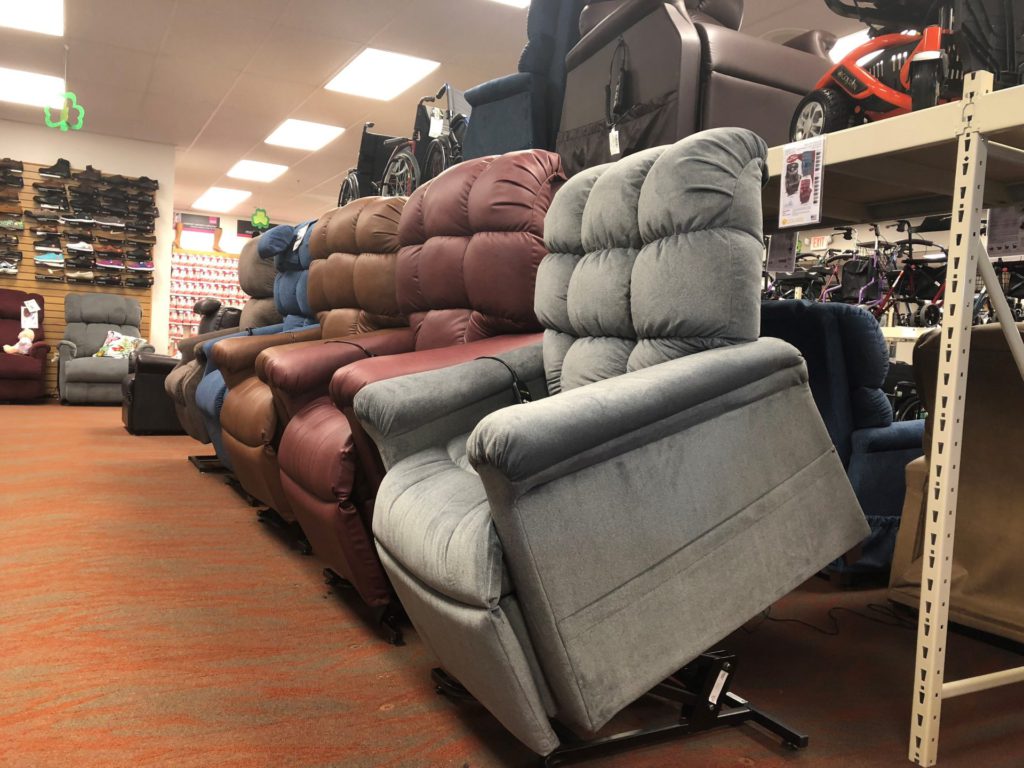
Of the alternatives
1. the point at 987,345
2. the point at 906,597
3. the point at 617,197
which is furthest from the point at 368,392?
the point at 906,597

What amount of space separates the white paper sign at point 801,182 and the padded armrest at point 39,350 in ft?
26.4

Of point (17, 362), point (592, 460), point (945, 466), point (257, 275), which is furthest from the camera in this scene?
point (17, 362)

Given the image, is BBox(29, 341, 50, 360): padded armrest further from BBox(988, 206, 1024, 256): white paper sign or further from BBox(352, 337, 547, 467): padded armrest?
BBox(988, 206, 1024, 256): white paper sign

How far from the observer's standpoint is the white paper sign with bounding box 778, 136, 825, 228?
1505 millimetres

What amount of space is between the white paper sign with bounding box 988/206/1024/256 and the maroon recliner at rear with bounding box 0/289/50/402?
8157mm

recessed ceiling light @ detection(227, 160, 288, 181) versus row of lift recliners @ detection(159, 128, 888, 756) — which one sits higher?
recessed ceiling light @ detection(227, 160, 288, 181)

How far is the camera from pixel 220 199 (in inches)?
505

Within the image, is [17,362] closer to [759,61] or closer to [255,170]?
[255,170]

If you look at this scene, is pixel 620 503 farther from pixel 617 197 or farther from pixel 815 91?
pixel 815 91

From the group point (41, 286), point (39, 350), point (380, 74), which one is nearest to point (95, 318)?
point (39, 350)

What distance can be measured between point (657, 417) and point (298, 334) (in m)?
2.48

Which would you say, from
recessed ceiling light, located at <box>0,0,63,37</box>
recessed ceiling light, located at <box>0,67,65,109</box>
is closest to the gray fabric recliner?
recessed ceiling light, located at <box>0,0,63,37</box>

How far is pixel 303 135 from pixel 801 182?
790 cm

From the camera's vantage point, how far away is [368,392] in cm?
167
